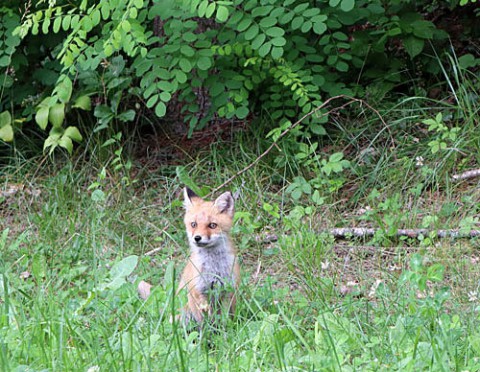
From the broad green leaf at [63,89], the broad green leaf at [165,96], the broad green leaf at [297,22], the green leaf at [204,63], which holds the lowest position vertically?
the broad green leaf at [165,96]

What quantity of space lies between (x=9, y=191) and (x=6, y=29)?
1.61m

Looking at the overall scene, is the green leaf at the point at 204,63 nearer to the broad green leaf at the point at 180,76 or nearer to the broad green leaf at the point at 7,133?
the broad green leaf at the point at 180,76

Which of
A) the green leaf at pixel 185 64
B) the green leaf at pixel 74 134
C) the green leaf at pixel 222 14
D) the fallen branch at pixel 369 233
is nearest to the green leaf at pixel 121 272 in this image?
the fallen branch at pixel 369 233

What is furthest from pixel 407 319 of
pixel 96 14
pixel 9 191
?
pixel 9 191

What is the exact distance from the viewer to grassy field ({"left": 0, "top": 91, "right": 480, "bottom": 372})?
13.9 feet

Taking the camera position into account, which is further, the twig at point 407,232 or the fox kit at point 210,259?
the twig at point 407,232

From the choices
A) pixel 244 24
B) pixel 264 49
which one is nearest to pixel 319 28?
pixel 264 49

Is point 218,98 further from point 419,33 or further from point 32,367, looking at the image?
point 32,367

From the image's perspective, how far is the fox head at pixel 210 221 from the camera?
211 inches

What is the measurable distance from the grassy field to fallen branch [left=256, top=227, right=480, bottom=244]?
4 cm

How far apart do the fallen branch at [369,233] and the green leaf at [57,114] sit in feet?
8.17

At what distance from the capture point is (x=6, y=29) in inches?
316

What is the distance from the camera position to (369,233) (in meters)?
6.66

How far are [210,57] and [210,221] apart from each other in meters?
2.25
